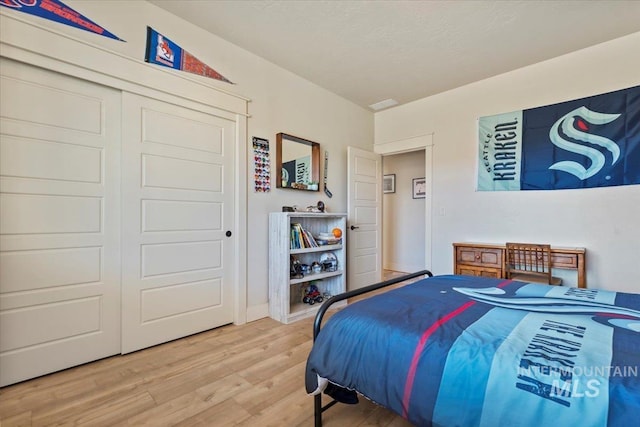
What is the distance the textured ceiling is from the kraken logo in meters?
0.68

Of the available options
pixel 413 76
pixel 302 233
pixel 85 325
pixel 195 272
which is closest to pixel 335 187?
Result: pixel 302 233

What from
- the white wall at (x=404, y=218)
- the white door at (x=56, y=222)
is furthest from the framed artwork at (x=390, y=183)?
the white door at (x=56, y=222)

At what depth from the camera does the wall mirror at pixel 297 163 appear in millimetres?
3236

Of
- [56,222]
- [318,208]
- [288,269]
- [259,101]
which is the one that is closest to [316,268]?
[288,269]

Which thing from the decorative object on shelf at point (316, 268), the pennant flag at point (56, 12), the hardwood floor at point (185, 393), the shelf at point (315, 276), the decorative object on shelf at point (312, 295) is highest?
the pennant flag at point (56, 12)

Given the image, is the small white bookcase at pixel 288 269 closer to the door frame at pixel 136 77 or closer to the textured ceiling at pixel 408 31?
the door frame at pixel 136 77

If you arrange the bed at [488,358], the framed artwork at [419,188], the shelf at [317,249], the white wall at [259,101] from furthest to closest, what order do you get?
the framed artwork at [419,188] < the shelf at [317,249] < the white wall at [259,101] < the bed at [488,358]

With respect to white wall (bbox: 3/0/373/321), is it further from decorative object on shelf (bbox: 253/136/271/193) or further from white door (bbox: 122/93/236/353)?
white door (bbox: 122/93/236/353)

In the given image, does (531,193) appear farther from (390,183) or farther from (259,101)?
(259,101)

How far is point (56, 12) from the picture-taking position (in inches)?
76.2

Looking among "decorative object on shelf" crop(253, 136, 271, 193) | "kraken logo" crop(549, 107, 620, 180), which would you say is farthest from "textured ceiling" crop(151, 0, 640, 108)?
"decorative object on shelf" crop(253, 136, 271, 193)

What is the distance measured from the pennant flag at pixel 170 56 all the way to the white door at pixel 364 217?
2.00 m

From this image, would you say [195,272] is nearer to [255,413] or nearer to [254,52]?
[255,413]

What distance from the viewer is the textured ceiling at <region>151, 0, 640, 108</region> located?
7.61 feet
